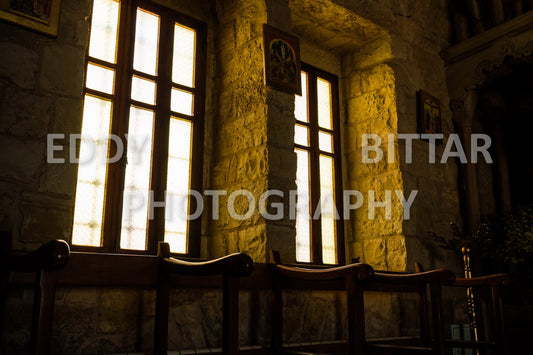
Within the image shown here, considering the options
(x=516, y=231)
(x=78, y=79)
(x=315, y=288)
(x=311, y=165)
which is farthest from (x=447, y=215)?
(x=78, y=79)

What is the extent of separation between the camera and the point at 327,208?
172 inches

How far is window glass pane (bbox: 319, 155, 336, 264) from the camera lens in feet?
14.1

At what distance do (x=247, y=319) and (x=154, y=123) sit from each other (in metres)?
1.53

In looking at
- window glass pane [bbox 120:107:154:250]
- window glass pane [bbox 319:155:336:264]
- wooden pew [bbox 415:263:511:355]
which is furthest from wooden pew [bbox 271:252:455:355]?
window glass pane [bbox 120:107:154:250]

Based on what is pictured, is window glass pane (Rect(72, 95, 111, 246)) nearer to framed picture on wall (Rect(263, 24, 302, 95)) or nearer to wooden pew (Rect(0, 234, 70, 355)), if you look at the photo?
framed picture on wall (Rect(263, 24, 302, 95))

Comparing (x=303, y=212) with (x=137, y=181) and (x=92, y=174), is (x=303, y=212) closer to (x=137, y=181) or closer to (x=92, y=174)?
(x=137, y=181)

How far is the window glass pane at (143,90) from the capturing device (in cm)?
342

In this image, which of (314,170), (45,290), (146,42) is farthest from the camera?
(314,170)

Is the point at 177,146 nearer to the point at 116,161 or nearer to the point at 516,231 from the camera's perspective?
the point at 116,161

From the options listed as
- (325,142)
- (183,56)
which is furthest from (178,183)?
(325,142)

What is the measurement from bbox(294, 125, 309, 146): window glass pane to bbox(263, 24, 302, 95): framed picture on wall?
2.50 feet

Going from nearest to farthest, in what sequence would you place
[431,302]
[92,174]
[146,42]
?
[431,302]
[92,174]
[146,42]

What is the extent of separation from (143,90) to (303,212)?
5.45 feet

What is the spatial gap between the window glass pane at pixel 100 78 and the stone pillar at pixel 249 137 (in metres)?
0.84
